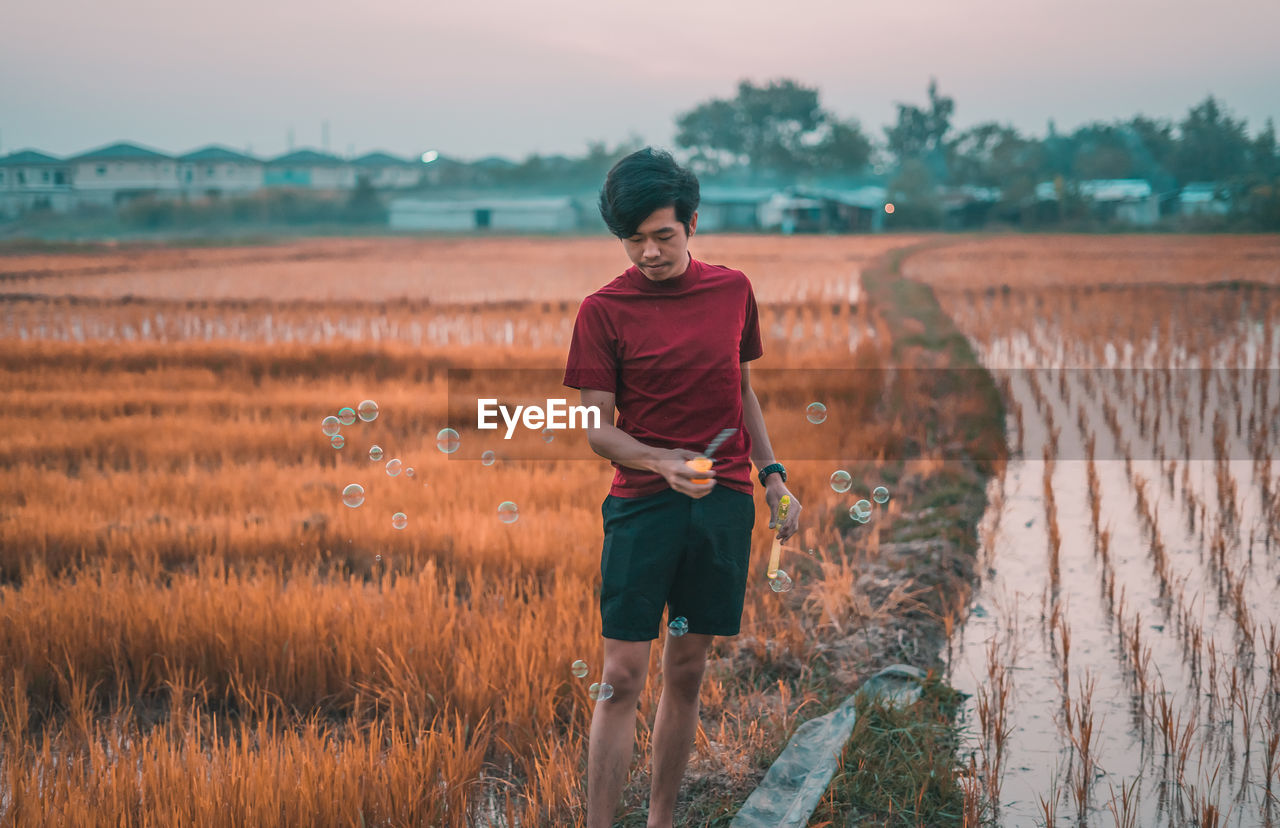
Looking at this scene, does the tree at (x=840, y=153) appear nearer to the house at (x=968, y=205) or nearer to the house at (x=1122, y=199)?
the house at (x=968, y=205)

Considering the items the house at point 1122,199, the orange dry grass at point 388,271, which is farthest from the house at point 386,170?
the house at point 1122,199

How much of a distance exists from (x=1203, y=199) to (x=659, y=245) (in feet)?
91.2

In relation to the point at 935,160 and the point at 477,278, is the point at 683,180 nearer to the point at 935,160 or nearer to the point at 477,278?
the point at 477,278

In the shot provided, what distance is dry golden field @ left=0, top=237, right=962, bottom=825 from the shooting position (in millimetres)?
2436

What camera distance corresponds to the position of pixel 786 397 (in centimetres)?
779

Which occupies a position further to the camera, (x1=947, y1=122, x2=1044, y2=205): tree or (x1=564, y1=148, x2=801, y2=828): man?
(x1=947, y1=122, x2=1044, y2=205): tree

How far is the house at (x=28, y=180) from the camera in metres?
9.97

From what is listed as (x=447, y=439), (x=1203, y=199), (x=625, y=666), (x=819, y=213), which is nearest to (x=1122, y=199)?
(x=1203, y=199)

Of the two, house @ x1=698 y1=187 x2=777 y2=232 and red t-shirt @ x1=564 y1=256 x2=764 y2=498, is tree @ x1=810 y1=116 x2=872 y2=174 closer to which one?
house @ x1=698 y1=187 x2=777 y2=232

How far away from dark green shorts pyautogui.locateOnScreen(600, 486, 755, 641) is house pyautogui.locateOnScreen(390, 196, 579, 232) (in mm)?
37148

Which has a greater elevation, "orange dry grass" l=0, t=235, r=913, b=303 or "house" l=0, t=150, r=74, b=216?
"house" l=0, t=150, r=74, b=216

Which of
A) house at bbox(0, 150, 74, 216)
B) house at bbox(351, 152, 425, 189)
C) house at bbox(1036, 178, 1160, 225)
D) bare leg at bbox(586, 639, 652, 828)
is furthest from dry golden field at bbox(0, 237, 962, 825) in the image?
house at bbox(351, 152, 425, 189)

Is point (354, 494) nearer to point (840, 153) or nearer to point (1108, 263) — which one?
point (1108, 263)

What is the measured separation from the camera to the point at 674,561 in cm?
193
